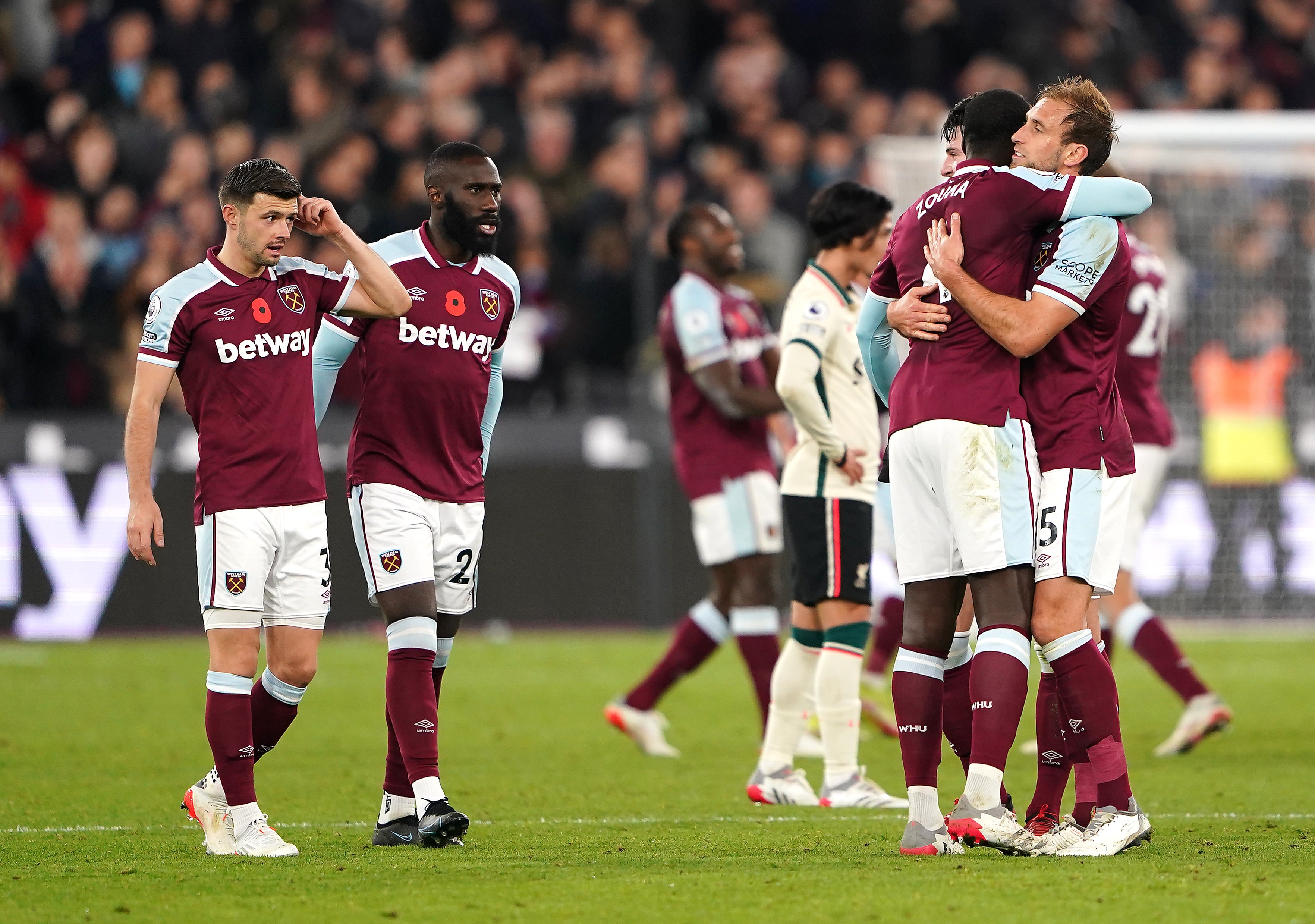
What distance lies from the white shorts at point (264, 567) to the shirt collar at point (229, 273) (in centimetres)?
72

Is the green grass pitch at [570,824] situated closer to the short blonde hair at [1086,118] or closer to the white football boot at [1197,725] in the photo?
the white football boot at [1197,725]

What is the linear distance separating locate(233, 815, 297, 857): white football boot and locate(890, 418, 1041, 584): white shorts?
2.04 metres

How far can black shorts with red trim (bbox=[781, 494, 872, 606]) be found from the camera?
726cm

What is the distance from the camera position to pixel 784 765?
23.4 feet

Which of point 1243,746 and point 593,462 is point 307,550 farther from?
point 593,462

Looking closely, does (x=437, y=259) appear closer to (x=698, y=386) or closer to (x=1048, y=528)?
(x=1048, y=528)

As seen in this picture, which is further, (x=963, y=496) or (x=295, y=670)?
(x=295, y=670)

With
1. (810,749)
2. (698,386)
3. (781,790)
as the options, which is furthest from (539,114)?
(781,790)

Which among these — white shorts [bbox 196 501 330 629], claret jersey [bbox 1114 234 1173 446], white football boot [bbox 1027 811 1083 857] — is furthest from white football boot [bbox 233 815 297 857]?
claret jersey [bbox 1114 234 1173 446]

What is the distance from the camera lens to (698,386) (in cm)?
850

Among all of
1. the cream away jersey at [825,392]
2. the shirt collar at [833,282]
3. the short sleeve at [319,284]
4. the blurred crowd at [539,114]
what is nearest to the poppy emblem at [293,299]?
the short sleeve at [319,284]

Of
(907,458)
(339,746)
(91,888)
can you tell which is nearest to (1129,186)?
(907,458)

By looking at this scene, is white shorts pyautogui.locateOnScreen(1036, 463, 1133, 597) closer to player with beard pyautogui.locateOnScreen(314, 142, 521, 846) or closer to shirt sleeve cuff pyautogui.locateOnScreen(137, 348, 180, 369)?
player with beard pyautogui.locateOnScreen(314, 142, 521, 846)

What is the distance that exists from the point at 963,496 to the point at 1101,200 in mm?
929
